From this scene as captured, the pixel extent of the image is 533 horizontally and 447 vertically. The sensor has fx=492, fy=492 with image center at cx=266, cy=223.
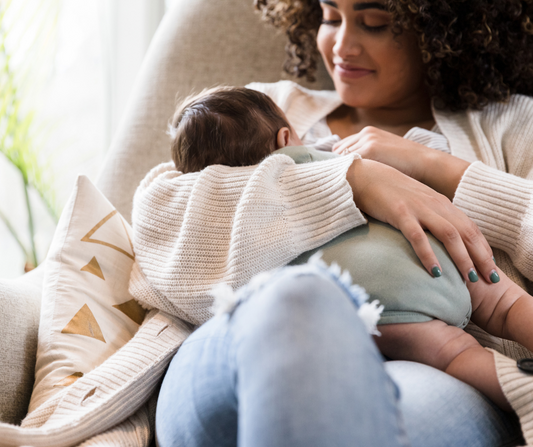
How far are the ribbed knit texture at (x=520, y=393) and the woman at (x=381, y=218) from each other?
3 cm

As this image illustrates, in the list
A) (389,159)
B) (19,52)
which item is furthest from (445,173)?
(19,52)

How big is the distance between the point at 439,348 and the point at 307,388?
0.35 metres

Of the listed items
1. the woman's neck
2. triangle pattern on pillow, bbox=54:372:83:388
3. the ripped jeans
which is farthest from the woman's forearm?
triangle pattern on pillow, bbox=54:372:83:388

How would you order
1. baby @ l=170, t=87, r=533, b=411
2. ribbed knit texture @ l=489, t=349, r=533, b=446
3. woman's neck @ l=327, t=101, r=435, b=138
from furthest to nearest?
woman's neck @ l=327, t=101, r=435, b=138 → baby @ l=170, t=87, r=533, b=411 → ribbed knit texture @ l=489, t=349, r=533, b=446

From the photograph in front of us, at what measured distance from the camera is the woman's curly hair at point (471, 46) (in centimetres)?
111

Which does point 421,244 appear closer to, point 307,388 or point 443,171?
point 443,171

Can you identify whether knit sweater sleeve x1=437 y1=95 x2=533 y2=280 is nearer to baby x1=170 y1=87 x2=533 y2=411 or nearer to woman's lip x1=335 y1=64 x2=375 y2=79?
baby x1=170 y1=87 x2=533 y2=411

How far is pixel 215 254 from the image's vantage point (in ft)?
→ 2.53

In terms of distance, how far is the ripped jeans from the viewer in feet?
1.33

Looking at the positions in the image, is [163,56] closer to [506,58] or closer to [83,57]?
[83,57]

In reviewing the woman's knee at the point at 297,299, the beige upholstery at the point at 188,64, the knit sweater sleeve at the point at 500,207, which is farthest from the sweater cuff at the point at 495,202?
the beige upholstery at the point at 188,64

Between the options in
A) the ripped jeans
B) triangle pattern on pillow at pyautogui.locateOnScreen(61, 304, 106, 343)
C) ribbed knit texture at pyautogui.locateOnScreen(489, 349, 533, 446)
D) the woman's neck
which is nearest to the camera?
the ripped jeans

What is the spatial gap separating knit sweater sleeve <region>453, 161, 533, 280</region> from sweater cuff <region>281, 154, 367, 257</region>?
24 cm

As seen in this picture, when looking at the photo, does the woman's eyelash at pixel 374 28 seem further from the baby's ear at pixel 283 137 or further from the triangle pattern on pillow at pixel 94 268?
the triangle pattern on pillow at pixel 94 268
